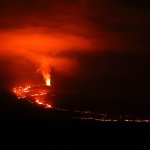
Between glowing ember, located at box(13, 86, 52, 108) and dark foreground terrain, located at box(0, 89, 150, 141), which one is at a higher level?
glowing ember, located at box(13, 86, 52, 108)

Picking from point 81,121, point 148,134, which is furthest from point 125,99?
point 148,134

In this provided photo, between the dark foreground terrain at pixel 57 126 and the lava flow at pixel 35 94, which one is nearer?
the dark foreground terrain at pixel 57 126

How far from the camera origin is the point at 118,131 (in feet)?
165

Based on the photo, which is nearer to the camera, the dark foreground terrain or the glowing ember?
the dark foreground terrain

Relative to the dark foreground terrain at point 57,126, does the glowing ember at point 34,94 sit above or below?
above

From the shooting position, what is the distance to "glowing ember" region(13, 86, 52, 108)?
70.5 metres

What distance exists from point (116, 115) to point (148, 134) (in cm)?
1224

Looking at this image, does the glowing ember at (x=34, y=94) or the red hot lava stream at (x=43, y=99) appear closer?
the red hot lava stream at (x=43, y=99)

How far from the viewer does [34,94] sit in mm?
79750

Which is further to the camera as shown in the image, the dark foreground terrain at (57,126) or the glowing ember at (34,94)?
the glowing ember at (34,94)

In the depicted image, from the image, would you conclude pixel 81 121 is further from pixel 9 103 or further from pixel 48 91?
pixel 48 91

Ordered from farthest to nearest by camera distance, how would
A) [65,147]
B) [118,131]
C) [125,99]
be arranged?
[125,99] < [118,131] < [65,147]

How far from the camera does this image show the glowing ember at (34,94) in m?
70.5

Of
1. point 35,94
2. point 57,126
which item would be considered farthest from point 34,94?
point 57,126
